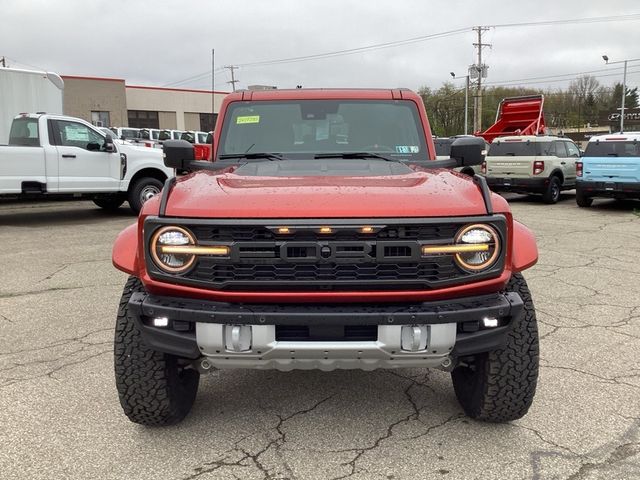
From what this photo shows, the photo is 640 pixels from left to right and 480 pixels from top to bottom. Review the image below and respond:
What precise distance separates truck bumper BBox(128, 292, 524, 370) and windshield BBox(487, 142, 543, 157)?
1327 cm

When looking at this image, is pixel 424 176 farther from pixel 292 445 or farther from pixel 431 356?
pixel 292 445

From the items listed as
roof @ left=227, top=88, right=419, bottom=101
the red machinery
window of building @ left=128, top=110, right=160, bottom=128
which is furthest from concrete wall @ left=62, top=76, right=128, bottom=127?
roof @ left=227, top=88, right=419, bottom=101

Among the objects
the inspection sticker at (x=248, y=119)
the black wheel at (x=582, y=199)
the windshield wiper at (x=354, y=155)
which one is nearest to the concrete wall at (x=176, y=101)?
the black wheel at (x=582, y=199)

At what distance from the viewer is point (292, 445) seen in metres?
2.86

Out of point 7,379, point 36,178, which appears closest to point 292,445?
point 7,379

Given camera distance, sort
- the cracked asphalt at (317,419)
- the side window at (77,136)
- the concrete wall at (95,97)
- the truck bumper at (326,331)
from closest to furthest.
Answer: the truck bumper at (326,331) < the cracked asphalt at (317,419) < the side window at (77,136) < the concrete wall at (95,97)

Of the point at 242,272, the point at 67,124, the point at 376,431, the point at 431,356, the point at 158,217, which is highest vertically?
the point at 67,124

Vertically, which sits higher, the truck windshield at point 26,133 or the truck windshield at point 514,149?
the truck windshield at point 26,133

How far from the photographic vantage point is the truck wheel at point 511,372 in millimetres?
2777

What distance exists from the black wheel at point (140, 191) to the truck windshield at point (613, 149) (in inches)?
401

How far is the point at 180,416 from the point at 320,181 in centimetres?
150

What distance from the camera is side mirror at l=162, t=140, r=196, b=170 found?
3.84 meters

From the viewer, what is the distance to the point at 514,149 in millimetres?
14914

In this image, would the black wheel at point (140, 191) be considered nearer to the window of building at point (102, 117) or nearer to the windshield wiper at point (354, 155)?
the windshield wiper at point (354, 155)
